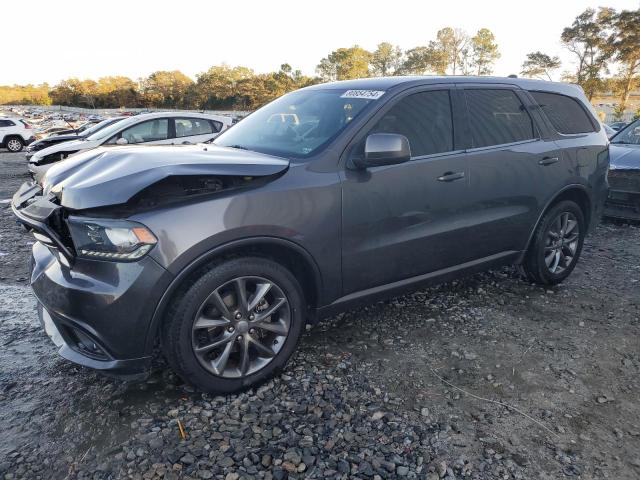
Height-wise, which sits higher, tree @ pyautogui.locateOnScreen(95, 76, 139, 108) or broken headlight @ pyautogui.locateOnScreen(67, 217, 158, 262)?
tree @ pyautogui.locateOnScreen(95, 76, 139, 108)

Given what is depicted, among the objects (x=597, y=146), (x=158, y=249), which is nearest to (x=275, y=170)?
(x=158, y=249)

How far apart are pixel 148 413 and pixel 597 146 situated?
14.1 feet

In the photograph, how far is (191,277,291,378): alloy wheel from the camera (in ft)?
7.96

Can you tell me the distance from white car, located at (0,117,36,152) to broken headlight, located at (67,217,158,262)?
2080 centimetres

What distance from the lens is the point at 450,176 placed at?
3.16 metres

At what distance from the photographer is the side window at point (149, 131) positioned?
8820mm

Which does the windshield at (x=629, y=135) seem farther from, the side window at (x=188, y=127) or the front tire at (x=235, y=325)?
the side window at (x=188, y=127)

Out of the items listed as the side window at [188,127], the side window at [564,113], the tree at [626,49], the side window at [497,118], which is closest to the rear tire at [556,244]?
the side window at [564,113]

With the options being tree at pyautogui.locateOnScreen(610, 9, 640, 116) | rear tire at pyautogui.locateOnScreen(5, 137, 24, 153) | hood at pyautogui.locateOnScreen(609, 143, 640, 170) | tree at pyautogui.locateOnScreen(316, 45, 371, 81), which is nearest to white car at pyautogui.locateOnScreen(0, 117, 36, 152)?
rear tire at pyautogui.locateOnScreen(5, 137, 24, 153)

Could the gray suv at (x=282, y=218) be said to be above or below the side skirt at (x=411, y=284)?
above

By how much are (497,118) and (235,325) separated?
8.45 feet

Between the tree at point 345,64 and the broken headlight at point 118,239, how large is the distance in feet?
253

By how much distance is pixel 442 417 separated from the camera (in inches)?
96.0

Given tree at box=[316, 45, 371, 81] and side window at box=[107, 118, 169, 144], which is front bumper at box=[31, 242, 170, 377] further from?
tree at box=[316, 45, 371, 81]
